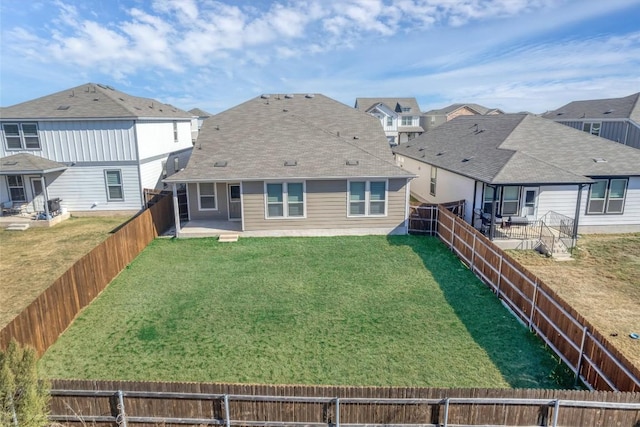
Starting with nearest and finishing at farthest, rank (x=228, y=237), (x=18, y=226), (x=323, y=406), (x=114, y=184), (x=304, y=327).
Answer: (x=323, y=406)
(x=304, y=327)
(x=228, y=237)
(x=18, y=226)
(x=114, y=184)

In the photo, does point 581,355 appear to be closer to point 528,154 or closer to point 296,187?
point 296,187

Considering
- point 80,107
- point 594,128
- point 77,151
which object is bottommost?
point 77,151

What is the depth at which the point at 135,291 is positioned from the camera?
12234 mm

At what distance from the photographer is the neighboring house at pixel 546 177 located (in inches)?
652

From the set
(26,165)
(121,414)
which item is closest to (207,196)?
(26,165)

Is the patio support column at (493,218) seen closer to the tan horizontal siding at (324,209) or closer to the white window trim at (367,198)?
the tan horizontal siding at (324,209)

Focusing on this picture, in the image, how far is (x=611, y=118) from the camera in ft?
102

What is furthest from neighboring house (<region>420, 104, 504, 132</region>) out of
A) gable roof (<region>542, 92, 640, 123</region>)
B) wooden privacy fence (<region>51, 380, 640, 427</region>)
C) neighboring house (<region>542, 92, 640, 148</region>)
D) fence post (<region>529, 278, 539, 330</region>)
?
wooden privacy fence (<region>51, 380, 640, 427</region>)

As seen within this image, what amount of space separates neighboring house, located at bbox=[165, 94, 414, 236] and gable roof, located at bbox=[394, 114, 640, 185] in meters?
3.90

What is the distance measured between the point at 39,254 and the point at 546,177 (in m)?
20.6

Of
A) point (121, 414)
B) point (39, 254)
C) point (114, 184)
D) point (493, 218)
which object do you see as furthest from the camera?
point (114, 184)

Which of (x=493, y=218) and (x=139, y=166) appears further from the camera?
(x=139, y=166)

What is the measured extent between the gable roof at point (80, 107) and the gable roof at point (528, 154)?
1722cm

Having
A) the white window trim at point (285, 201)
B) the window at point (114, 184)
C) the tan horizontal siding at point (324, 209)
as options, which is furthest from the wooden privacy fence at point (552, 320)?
the window at point (114, 184)
